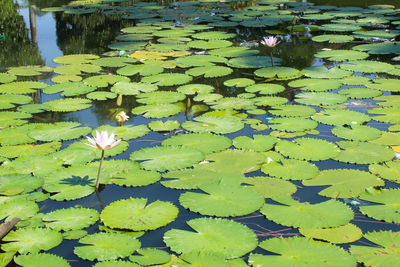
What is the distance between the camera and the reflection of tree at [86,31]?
558 centimetres

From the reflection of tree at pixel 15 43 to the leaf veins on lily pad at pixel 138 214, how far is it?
326 cm

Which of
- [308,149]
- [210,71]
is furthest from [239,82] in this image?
[308,149]

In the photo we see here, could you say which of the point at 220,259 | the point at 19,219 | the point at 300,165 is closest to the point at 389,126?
the point at 300,165

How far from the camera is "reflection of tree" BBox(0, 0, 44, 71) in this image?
4.96 metres

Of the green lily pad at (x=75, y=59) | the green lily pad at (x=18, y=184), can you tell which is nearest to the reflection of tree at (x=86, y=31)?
the green lily pad at (x=75, y=59)

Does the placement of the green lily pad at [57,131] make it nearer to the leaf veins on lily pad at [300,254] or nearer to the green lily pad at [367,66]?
the leaf veins on lily pad at [300,254]

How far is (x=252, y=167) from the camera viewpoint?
249 cm

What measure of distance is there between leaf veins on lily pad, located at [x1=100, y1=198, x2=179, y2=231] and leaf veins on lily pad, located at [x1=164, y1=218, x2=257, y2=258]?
0.37ft

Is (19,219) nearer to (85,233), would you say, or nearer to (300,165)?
(85,233)

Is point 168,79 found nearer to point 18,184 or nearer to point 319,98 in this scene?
point 319,98

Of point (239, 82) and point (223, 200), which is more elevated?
point (239, 82)

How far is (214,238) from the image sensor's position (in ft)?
6.05

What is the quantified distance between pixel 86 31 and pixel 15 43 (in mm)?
1067

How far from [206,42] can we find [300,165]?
325 centimetres
